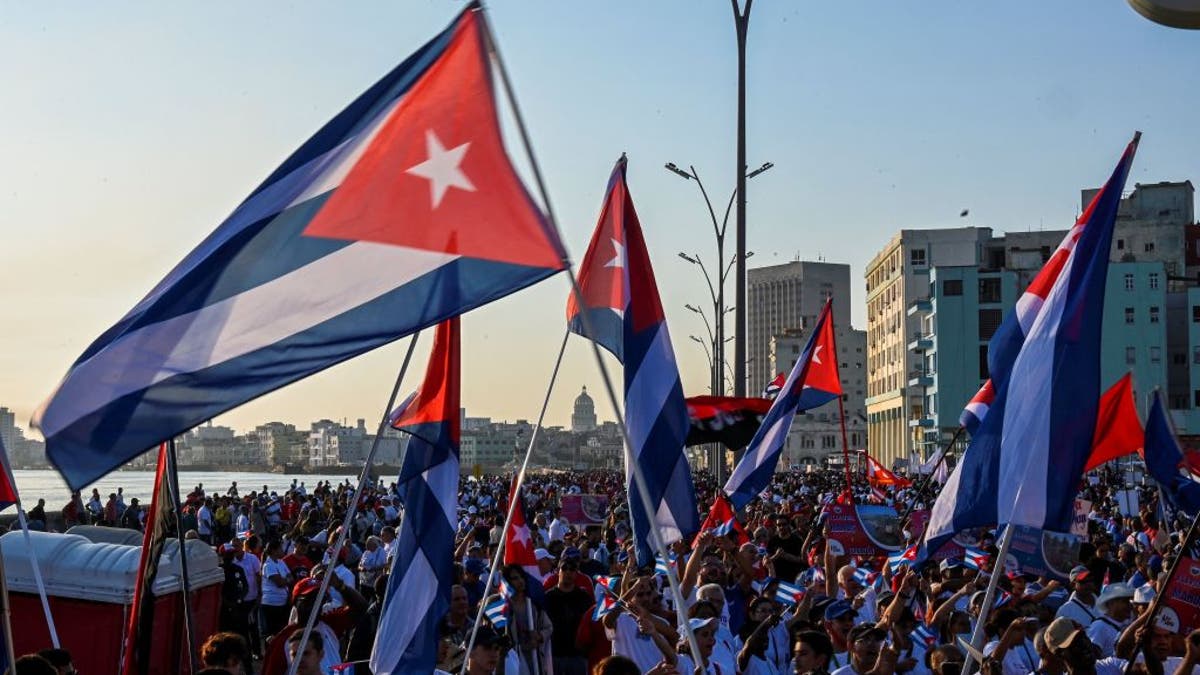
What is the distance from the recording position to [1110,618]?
9.88 meters

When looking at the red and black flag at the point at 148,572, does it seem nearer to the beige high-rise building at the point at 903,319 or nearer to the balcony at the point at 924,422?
the balcony at the point at 924,422

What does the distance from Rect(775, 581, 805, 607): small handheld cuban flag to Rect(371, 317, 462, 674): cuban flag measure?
11.7ft

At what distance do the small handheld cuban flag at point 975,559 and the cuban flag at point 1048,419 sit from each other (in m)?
6.43

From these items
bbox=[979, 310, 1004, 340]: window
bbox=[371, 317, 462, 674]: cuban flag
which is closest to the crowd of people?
bbox=[371, 317, 462, 674]: cuban flag

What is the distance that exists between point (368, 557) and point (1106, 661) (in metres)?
10.7

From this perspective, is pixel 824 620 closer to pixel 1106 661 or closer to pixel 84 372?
pixel 1106 661

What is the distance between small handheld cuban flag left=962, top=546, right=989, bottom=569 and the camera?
14.2m

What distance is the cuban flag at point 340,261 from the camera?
17.6ft

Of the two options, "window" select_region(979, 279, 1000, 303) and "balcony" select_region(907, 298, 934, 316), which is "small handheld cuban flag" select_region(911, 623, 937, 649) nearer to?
"window" select_region(979, 279, 1000, 303)

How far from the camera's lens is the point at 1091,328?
761 cm

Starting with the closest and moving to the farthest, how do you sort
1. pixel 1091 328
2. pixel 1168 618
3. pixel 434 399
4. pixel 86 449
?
pixel 86 449 → pixel 1091 328 → pixel 434 399 → pixel 1168 618

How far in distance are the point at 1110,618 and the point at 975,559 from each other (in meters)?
4.74

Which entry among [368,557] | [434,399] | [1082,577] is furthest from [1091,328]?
[368,557]

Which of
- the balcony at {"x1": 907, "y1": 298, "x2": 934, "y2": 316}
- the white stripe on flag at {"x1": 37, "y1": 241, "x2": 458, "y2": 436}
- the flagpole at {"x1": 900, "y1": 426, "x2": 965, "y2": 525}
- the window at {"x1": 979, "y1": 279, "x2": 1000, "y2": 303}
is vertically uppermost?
the window at {"x1": 979, "y1": 279, "x2": 1000, "y2": 303}
